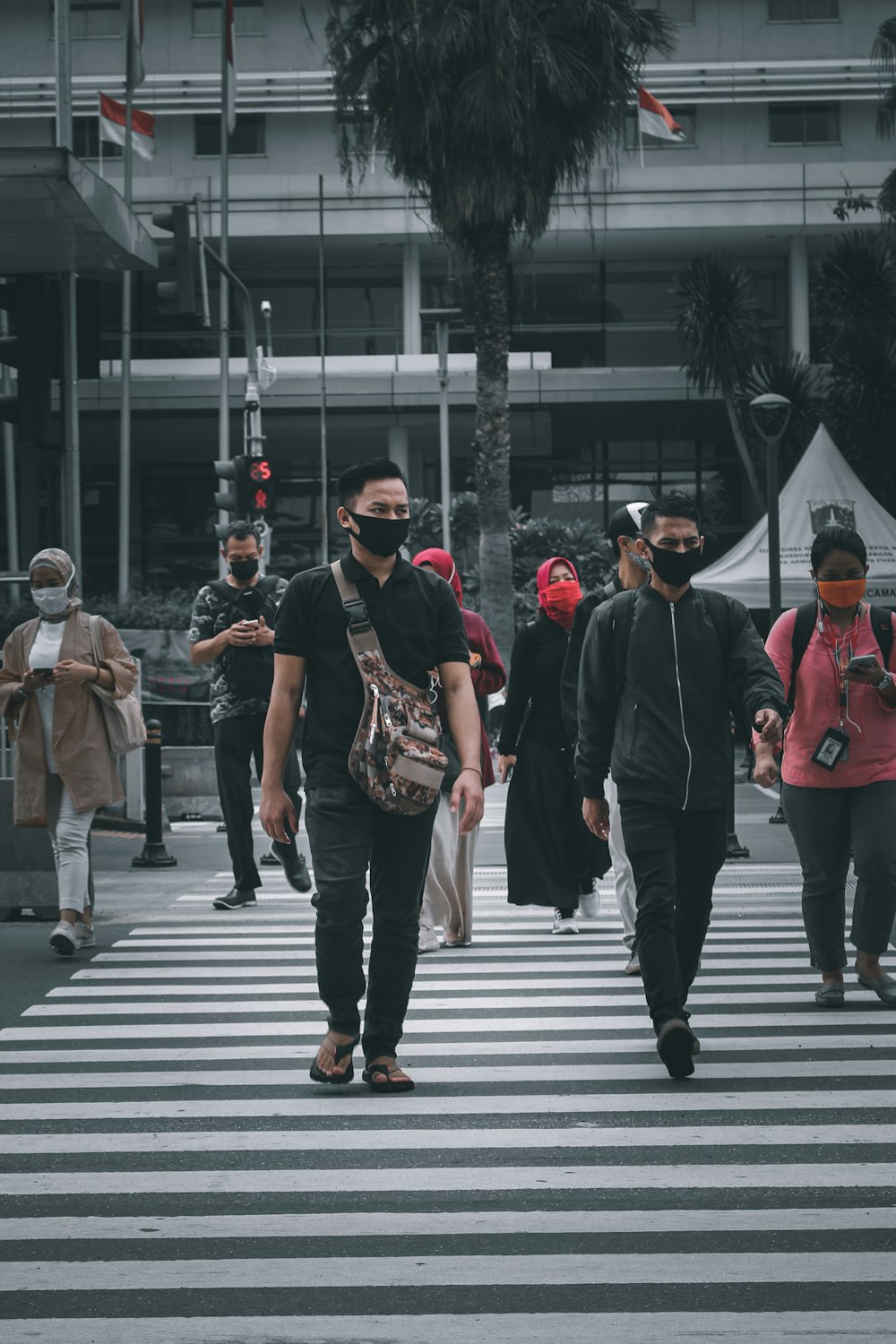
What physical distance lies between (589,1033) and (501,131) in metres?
17.8

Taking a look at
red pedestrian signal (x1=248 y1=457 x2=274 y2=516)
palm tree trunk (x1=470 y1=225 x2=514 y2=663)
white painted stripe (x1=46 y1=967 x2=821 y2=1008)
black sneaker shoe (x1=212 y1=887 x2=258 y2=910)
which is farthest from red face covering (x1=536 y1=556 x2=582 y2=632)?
palm tree trunk (x1=470 y1=225 x2=514 y2=663)

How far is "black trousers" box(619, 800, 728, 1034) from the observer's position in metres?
5.95

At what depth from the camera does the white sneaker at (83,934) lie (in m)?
8.80

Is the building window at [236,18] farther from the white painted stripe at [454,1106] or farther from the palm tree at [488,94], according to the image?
the white painted stripe at [454,1106]

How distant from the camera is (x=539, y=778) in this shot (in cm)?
923

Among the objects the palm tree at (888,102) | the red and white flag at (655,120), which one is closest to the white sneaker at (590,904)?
the palm tree at (888,102)

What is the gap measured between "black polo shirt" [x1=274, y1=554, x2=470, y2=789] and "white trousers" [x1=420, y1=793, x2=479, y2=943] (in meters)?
2.81

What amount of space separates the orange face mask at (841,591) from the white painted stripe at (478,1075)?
181 cm

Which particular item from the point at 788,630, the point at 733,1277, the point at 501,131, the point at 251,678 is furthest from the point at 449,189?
the point at 733,1277

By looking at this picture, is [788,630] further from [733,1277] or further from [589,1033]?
[733,1277]

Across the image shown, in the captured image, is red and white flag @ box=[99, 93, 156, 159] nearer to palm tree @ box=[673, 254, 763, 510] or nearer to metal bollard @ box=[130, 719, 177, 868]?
palm tree @ box=[673, 254, 763, 510]

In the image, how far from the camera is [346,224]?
38969mm

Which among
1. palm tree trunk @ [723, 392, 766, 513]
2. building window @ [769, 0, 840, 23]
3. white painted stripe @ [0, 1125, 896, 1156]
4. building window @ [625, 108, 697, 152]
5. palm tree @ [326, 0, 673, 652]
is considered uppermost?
building window @ [769, 0, 840, 23]

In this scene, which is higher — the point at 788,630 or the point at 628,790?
the point at 788,630
